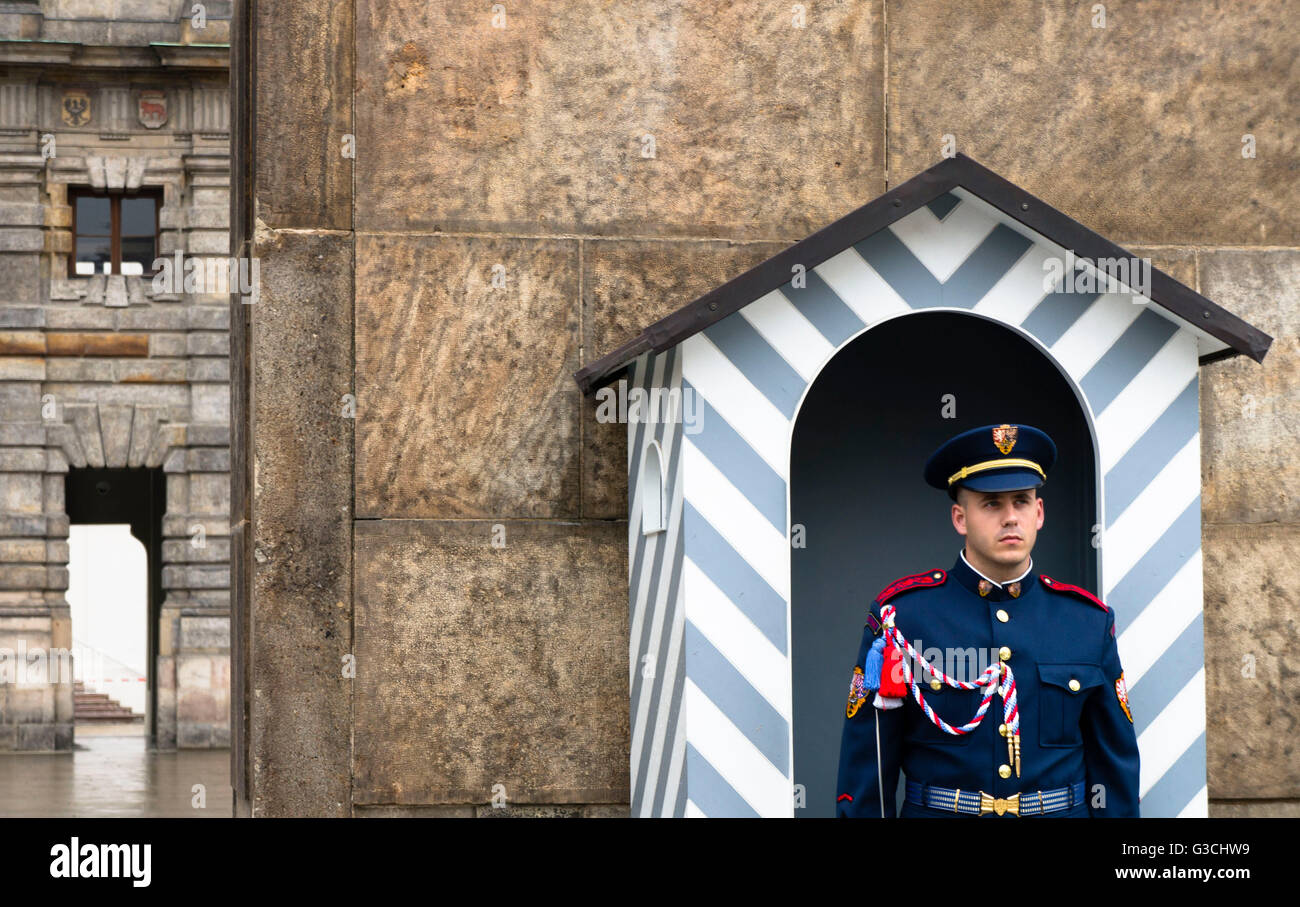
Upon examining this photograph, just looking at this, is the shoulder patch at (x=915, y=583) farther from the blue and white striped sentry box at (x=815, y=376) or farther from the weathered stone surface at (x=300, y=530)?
the weathered stone surface at (x=300, y=530)

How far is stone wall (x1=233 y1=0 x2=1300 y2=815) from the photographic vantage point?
520cm

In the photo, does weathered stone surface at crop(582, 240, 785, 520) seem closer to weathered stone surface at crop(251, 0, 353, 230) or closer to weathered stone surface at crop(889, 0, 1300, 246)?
weathered stone surface at crop(889, 0, 1300, 246)

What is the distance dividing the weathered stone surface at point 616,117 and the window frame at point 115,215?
17.7 metres

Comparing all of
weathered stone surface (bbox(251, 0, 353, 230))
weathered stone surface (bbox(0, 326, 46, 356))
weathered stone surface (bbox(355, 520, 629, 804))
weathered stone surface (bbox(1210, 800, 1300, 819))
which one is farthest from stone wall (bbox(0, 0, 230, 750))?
weathered stone surface (bbox(1210, 800, 1300, 819))

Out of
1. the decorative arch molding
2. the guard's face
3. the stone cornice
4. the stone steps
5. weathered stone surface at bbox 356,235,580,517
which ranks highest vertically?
the stone cornice

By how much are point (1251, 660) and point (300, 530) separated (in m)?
3.01

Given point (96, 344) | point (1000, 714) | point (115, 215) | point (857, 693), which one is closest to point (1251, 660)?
point (1000, 714)

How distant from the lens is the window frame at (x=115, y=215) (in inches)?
871

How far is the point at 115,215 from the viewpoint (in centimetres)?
2230

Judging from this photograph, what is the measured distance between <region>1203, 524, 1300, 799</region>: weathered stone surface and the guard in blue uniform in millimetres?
1208

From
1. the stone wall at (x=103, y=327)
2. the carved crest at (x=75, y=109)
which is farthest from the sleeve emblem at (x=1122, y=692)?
the carved crest at (x=75, y=109)

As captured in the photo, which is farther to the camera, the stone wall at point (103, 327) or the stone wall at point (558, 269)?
the stone wall at point (103, 327)
